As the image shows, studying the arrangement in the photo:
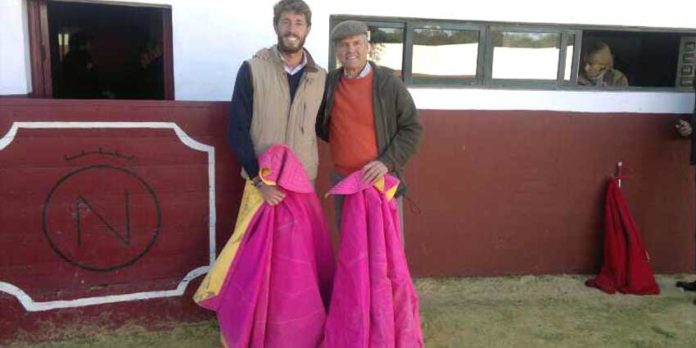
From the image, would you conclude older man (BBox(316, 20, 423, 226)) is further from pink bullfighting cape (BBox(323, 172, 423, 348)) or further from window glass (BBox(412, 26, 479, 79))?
window glass (BBox(412, 26, 479, 79))

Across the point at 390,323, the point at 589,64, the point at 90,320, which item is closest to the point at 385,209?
the point at 390,323

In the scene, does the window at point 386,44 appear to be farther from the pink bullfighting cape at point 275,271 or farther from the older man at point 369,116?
the pink bullfighting cape at point 275,271

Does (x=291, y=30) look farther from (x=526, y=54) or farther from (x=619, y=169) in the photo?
(x=619, y=169)

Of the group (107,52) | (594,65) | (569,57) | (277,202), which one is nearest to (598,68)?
(594,65)

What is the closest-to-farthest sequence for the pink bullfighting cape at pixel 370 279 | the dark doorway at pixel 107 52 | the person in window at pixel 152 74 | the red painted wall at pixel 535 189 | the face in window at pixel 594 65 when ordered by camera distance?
the pink bullfighting cape at pixel 370 279
the red painted wall at pixel 535 189
the face in window at pixel 594 65
the person in window at pixel 152 74
the dark doorway at pixel 107 52

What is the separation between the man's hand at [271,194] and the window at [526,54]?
1299 millimetres

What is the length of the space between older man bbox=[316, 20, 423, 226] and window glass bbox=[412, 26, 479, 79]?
114 centimetres

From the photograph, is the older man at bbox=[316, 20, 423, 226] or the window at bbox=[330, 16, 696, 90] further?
the window at bbox=[330, 16, 696, 90]

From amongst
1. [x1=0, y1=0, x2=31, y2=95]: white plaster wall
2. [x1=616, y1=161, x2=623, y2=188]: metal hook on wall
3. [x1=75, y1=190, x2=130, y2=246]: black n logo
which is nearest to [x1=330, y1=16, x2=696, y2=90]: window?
[x1=616, y1=161, x2=623, y2=188]: metal hook on wall

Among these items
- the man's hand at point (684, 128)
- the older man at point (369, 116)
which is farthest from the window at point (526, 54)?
the older man at point (369, 116)

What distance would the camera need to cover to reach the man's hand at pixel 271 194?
2671 millimetres

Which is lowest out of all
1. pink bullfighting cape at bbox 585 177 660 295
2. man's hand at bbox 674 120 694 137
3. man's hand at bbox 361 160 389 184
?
pink bullfighting cape at bbox 585 177 660 295

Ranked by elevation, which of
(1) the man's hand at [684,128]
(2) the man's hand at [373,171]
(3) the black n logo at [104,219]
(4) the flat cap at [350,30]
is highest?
(4) the flat cap at [350,30]

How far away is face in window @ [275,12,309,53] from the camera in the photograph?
8.54 ft
